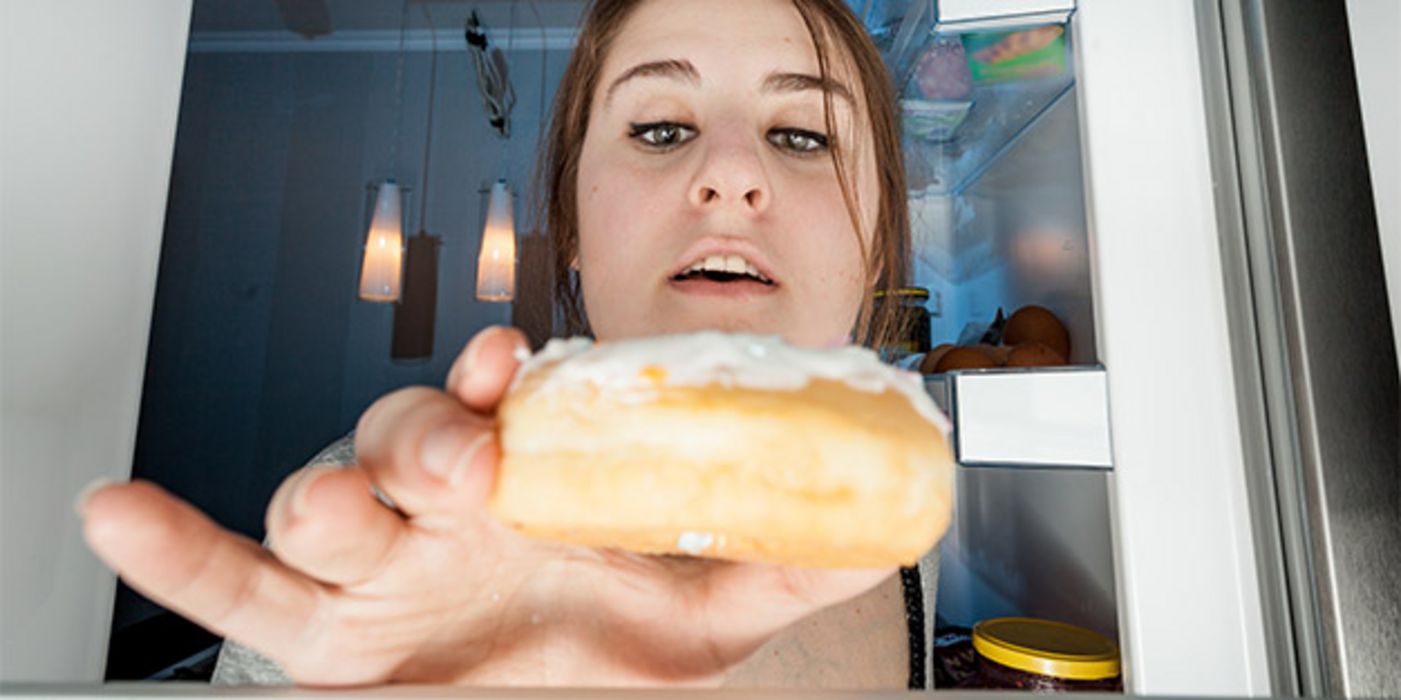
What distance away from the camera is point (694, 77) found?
858 mm

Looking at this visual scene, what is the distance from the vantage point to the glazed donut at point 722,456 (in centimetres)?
34

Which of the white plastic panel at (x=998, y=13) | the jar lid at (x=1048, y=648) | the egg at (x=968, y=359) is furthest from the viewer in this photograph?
the egg at (x=968, y=359)

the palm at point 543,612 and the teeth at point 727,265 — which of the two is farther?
the teeth at point 727,265

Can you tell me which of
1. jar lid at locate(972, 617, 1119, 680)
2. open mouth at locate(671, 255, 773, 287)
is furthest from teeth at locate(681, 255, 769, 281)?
jar lid at locate(972, 617, 1119, 680)

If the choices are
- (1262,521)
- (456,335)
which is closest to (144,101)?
(1262,521)

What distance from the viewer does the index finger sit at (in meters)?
0.41

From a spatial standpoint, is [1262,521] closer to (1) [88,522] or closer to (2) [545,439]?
(2) [545,439]

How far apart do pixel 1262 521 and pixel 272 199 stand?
4063mm

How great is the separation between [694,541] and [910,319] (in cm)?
81

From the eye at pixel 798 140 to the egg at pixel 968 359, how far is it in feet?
1.06

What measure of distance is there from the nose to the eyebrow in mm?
115

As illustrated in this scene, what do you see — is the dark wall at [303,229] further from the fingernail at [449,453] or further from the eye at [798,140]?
the fingernail at [449,453]

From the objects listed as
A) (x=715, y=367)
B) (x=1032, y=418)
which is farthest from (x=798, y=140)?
(x=715, y=367)

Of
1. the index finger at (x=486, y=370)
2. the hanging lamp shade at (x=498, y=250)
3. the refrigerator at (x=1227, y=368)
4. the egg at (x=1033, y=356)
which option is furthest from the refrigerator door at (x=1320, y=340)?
the hanging lamp shade at (x=498, y=250)
